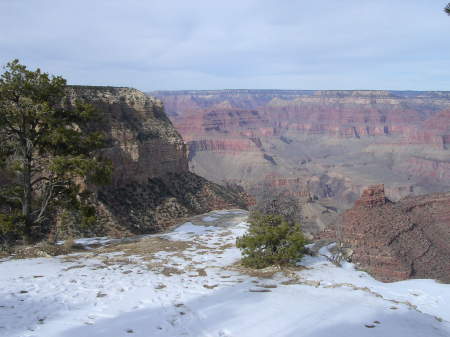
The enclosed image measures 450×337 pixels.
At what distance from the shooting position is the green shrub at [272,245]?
11719 millimetres

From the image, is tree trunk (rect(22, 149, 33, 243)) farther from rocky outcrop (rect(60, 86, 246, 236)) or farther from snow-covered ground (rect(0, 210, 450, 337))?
rocky outcrop (rect(60, 86, 246, 236))

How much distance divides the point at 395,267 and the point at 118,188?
26258mm

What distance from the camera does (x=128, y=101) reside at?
2745cm

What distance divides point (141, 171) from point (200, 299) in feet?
58.1

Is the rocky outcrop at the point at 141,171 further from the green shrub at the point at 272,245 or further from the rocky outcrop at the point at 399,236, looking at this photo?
the rocky outcrop at the point at 399,236

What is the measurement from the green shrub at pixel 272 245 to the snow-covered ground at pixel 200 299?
0.45 m

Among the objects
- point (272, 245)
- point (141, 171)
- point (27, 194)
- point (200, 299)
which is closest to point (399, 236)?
point (141, 171)

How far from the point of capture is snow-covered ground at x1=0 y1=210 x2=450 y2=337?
732cm

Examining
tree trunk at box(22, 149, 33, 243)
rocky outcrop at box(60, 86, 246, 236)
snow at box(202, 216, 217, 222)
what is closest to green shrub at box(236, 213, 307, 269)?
tree trunk at box(22, 149, 33, 243)

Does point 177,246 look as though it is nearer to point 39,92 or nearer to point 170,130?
point 39,92

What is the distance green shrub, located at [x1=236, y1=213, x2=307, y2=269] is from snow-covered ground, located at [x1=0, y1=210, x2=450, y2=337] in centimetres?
45

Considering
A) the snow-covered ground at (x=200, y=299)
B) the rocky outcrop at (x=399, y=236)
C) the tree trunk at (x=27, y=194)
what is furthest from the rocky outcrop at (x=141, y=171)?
the rocky outcrop at (x=399, y=236)

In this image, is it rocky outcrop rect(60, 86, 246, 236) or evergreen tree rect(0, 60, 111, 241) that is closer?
evergreen tree rect(0, 60, 111, 241)

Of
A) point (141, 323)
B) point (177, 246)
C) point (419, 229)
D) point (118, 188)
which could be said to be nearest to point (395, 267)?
point (419, 229)
